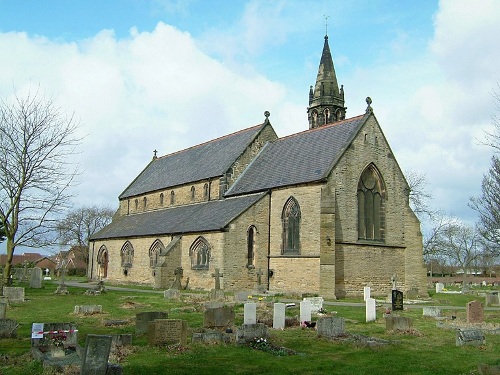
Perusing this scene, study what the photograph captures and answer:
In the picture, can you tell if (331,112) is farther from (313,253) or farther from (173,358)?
(173,358)

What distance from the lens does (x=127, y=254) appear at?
4162 cm

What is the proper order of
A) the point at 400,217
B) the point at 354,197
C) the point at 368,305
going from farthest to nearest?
the point at 400,217
the point at 354,197
the point at 368,305

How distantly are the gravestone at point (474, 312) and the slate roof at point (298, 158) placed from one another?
1242 cm

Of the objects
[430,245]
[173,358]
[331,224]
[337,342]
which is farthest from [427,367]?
[430,245]

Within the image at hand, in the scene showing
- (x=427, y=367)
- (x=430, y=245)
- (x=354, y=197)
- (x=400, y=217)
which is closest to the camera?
(x=427, y=367)

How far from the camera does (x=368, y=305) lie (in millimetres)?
17781

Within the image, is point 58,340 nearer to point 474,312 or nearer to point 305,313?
point 305,313

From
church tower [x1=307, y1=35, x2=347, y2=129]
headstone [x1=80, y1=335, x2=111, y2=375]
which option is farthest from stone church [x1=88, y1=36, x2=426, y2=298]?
headstone [x1=80, y1=335, x2=111, y2=375]

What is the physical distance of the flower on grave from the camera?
36.8 ft

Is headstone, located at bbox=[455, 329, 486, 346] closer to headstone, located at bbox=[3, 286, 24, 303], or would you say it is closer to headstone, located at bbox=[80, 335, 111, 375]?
headstone, located at bbox=[80, 335, 111, 375]

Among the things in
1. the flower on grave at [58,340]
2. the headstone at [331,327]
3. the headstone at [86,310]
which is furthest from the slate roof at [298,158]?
the flower on grave at [58,340]

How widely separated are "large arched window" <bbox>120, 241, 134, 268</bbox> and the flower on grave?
29759 millimetres

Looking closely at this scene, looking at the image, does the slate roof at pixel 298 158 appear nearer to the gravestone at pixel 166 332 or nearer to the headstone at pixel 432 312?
the headstone at pixel 432 312

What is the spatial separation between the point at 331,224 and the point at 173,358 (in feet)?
57.2
